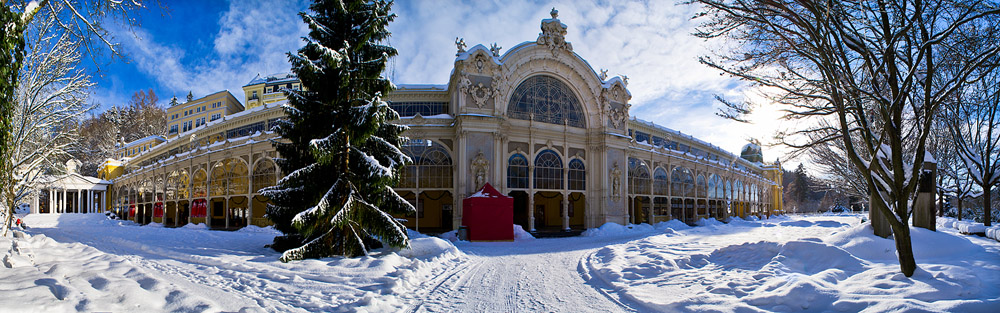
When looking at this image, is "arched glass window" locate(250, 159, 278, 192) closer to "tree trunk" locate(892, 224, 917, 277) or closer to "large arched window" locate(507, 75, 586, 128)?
"large arched window" locate(507, 75, 586, 128)

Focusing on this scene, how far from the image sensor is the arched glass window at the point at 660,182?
33.7 m

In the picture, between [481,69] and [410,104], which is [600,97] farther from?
[410,104]

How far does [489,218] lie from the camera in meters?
20.5

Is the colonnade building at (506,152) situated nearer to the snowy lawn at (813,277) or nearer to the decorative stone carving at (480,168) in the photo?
the decorative stone carving at (480,168)

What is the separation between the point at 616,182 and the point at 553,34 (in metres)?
10.2

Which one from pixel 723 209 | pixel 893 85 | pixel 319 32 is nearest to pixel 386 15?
pixel 319 32

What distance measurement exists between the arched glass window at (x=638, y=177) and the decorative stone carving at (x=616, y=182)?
2.75 metres

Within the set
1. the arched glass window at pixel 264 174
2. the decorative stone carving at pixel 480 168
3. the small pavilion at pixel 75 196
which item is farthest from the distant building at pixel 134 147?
the decorative stone carving at pixel 480 168

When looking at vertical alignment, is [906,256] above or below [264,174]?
below

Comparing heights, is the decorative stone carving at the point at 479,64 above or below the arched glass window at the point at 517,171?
above

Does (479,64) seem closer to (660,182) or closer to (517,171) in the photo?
(517,171)

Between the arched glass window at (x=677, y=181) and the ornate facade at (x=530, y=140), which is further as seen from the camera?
the arched glass window at (x=677, y=181)

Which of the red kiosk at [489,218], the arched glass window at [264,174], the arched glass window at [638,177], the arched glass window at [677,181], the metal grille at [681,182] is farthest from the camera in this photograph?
the metal grille at [681,182]

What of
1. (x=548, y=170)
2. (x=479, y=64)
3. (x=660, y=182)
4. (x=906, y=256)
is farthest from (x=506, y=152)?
(x=906, y=256)
